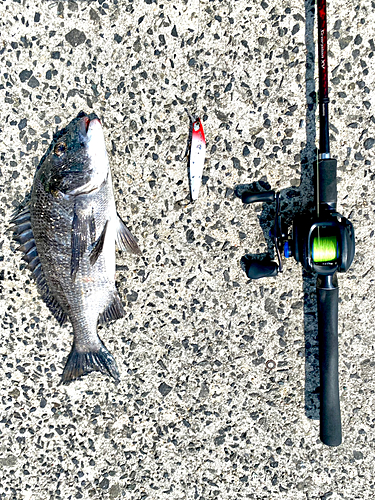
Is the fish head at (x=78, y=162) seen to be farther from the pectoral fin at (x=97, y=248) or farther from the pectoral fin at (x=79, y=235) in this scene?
the pectoral fin at (x=97, y=248)

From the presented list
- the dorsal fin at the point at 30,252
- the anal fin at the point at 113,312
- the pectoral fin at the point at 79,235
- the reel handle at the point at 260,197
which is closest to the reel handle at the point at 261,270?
the reel handle at the point at 260,197

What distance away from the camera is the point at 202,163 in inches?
81.3

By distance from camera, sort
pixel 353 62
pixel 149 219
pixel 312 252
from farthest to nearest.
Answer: pixel 149 219
pixel 353 62
pixel 312 252

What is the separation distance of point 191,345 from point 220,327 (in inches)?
8.7

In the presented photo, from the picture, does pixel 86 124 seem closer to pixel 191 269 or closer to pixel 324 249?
pixel 191 269

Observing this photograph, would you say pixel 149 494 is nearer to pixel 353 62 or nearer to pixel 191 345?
pixel 191 345

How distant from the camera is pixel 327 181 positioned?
1.84 m

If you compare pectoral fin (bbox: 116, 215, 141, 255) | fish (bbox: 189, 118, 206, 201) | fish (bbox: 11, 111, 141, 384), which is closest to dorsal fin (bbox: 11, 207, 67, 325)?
fish (bbox: 11, 111, 141, 384)

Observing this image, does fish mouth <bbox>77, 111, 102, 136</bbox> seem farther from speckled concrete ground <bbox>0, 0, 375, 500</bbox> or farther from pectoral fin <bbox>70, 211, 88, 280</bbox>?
pectoral fin <bbox>70, 211, 88, 280</bbox>

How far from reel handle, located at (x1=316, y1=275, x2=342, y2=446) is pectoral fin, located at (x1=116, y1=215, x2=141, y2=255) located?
3.58 feet

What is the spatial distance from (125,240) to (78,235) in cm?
29

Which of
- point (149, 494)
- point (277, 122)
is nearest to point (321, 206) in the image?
point (277, 122)

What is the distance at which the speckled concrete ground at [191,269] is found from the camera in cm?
202

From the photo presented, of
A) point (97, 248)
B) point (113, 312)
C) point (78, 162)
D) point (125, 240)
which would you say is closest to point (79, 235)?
point (97, 248)
